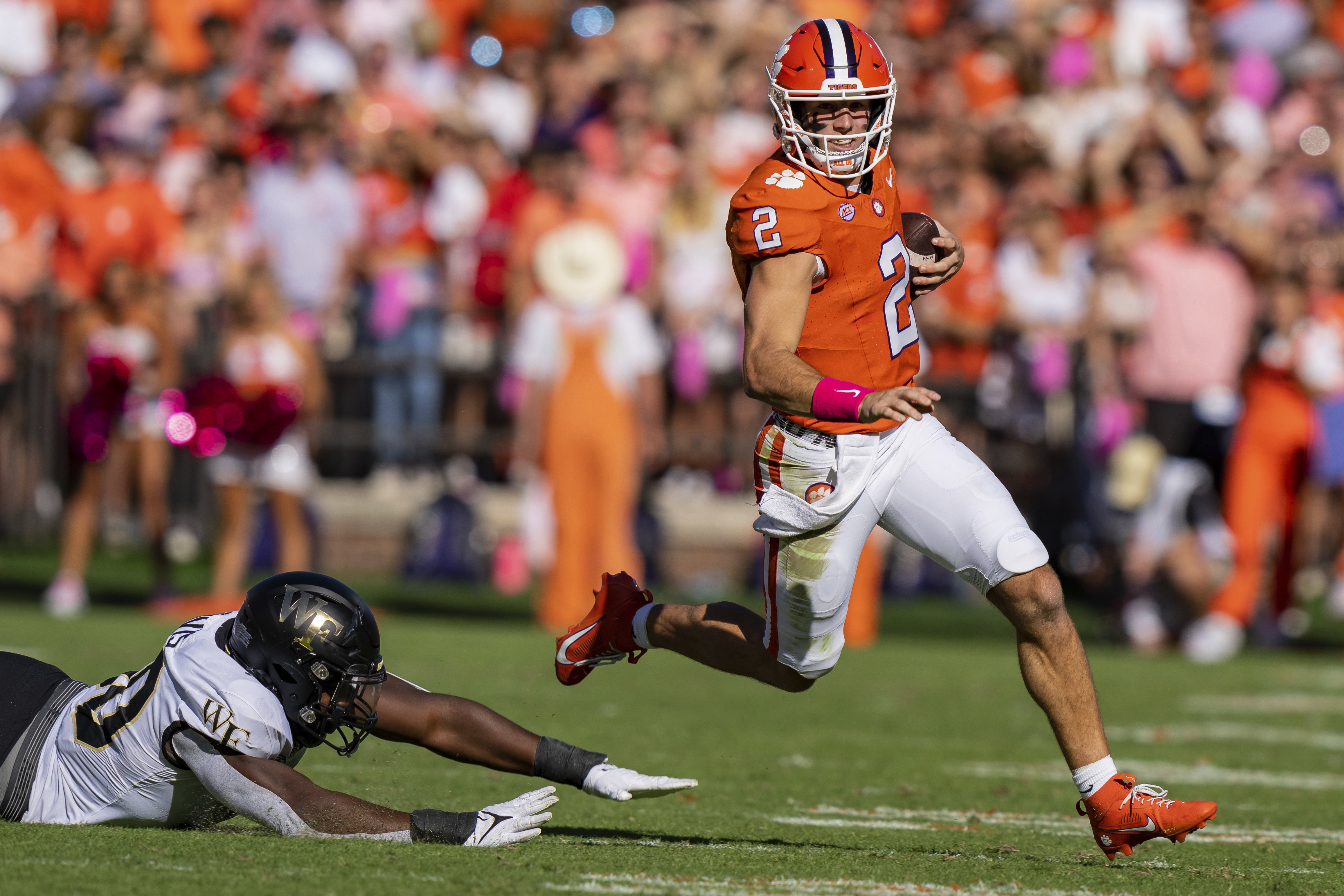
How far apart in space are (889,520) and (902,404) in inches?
30.9

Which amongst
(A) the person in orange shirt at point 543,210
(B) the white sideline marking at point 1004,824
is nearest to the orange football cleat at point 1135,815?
(B) the white sideline marking at point 1004,824

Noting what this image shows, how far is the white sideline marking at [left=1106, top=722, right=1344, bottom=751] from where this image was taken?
744cm

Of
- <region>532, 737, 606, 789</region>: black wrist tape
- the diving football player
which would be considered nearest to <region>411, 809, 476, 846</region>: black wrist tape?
the diving football player

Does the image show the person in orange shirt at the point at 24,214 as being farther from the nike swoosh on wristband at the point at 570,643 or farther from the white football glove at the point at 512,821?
the white football glove at the point at 512,821

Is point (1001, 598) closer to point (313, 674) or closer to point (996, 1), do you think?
point (313, 674)

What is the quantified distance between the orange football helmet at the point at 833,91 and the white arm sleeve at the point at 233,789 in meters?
2.14

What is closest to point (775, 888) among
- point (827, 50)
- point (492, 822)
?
point (492, 822)

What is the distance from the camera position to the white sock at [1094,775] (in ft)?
15.1

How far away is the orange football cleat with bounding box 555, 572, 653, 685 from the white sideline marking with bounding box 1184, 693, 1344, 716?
4012mm

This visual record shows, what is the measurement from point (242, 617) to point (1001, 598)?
1929mm

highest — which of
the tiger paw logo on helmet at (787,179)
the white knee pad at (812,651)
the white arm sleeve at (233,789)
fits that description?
the tiger paw logo on helmet at (787,179)

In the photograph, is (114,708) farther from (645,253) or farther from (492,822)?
(645,253)

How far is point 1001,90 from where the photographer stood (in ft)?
49.2

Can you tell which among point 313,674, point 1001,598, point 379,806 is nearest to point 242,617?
point 313,674
